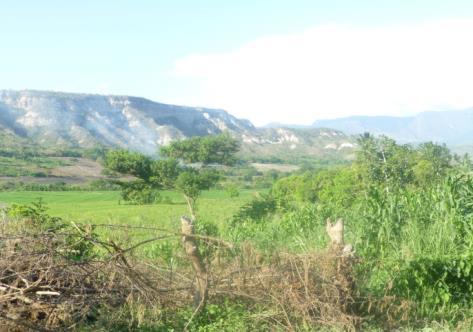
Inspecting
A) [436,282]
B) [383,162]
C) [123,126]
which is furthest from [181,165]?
[123,126]

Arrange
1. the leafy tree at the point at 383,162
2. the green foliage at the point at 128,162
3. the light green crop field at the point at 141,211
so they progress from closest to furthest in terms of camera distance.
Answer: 1. the leafy tree at the point at 383,162
2. the light green crop field at the point at 141,211
3. the green foliage at the point at 128,162

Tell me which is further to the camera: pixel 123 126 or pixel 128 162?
pixel 123 126

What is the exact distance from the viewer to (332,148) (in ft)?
574

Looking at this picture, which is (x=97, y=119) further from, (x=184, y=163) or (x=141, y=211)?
(x=184, y=163)

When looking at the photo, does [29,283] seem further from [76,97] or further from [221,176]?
[76,97]

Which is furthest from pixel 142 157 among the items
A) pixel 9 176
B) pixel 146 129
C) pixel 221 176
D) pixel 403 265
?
pixel 146 129

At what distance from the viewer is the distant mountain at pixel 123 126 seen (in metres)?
151

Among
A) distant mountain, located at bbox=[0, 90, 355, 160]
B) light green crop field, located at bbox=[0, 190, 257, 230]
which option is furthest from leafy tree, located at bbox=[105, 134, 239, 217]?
distant mountain, located at bbox=[0, 90, 355, 160]

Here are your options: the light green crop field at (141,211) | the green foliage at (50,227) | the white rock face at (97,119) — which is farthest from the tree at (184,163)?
the white rock face at (97,119)

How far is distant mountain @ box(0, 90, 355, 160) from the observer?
151 metres

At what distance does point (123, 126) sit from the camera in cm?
17275

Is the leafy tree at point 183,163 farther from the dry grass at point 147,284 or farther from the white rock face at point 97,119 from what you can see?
the white rock face at point 97,119

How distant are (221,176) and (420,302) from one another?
20.1 m

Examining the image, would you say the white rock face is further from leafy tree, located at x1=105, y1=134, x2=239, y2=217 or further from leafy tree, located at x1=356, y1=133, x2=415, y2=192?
leafy tree, located at x1=356, y1=133, x2=415, y2=192
